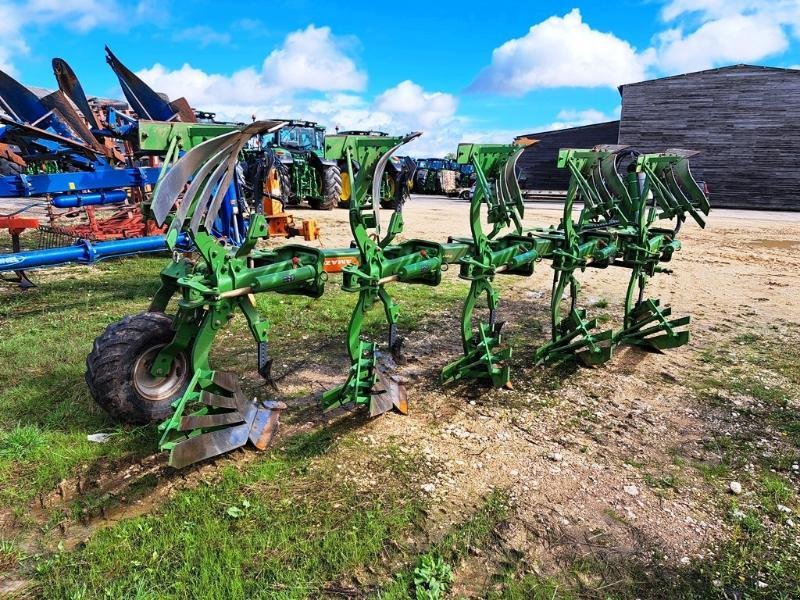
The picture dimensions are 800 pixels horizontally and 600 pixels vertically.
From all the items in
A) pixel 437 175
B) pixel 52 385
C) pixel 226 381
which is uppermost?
pixel 437 175

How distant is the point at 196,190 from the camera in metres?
3.14

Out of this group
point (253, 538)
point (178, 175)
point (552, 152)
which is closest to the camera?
point (253, 538)

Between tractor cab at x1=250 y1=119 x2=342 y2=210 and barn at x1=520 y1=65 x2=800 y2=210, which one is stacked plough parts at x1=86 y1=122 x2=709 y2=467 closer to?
tractor cab at x1=250 y1=119 x2=342 y2=210

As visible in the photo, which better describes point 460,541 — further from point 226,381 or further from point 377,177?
point 377,177

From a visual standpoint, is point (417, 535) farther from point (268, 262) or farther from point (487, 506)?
point (268, 262)

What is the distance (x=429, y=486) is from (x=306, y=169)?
16273mm

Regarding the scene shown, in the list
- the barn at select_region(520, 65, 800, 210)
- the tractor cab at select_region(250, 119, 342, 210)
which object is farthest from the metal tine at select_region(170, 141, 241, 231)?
the barn at select_region(520, 65, 800, 210)

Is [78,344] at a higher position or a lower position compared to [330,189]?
lower

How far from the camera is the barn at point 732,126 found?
25.8m

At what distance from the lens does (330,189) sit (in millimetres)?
18578

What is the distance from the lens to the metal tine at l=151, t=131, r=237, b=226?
2797mm

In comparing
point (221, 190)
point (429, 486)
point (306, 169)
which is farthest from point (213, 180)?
point (306, 169)

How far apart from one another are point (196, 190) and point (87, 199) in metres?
5.88

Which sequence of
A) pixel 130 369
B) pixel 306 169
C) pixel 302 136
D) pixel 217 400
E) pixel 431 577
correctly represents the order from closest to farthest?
pixel 431 577, pixel 217 400, pixel 130 369, pixel 306 169, pixel 302 136
